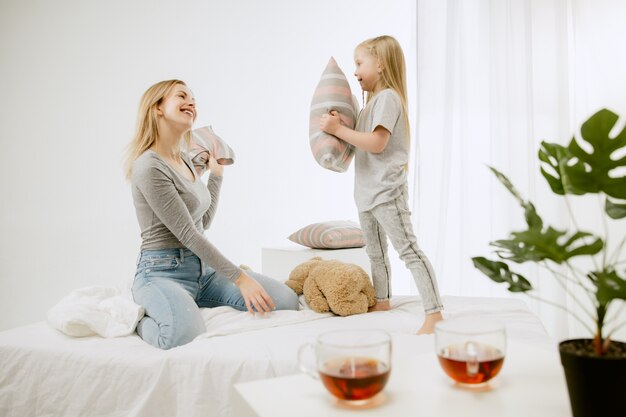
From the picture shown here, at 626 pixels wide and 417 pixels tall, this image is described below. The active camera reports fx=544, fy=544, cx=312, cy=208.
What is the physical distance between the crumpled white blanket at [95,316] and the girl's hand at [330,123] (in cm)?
85

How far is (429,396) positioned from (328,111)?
1.39m

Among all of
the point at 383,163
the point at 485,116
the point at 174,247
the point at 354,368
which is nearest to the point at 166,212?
the point at 174,247

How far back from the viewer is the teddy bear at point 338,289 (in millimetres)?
1761

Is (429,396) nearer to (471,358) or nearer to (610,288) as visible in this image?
(471,358)

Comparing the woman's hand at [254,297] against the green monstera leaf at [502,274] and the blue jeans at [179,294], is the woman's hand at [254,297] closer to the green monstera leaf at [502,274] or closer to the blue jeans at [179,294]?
the blue jeans at [179,294]

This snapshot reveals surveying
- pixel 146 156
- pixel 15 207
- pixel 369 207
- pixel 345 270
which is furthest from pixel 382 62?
pixel 15 207

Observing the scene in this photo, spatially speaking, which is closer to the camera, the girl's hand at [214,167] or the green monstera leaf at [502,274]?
the green monstera leaf at [502,274]

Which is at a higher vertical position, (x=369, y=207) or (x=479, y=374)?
(x=369, y=207)

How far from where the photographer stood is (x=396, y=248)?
1825 mm

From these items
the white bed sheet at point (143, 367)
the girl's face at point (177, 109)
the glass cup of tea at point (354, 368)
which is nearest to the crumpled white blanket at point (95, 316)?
the white bed sheet at point (143, 367)

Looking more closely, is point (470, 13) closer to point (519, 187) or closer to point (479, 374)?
A: point (519, 187)

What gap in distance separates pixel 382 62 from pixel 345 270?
2.47 ft

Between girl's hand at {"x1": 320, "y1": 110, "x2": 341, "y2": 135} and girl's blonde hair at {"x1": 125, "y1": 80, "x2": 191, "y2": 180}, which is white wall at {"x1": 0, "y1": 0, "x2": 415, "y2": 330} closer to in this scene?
girl's blonde hair at {"x1": 125, "y1": 80, "x2": 191, "y2": 180}

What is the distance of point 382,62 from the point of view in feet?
6.38
